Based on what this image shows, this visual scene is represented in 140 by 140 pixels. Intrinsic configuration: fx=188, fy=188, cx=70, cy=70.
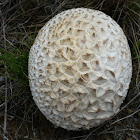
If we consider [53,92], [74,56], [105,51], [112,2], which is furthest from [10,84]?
[112,2]

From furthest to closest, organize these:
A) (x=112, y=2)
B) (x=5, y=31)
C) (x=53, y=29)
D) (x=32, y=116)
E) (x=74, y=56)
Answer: (x=5, y=31) → (x=112, y=2) → (x=32, y=116) → (x=53, y=29) → (x=74, y=56)

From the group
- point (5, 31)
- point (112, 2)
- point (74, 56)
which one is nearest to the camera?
point (74, 56)

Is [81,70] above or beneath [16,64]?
above

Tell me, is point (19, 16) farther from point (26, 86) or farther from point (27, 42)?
point (26, 86)

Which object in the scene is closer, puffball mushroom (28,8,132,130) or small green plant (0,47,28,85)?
puffball mushroom (28,8,132,130)

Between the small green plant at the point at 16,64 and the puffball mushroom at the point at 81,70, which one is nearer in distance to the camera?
the puffball mushroom at the point at 81,70

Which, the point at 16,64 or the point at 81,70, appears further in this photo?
the point at 16,64

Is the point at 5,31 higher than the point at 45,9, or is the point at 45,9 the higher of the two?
the point at 45,9

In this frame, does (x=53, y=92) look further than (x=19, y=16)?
No
